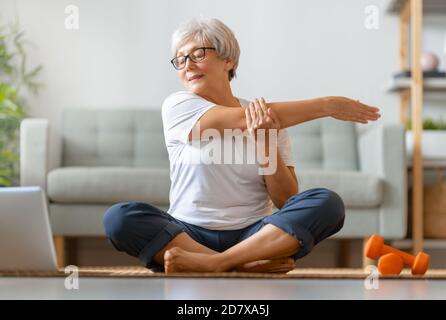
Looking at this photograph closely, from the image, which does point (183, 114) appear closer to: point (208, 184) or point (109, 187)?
point (208, 184)

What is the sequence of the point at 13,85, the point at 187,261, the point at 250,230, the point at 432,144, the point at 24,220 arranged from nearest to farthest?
the point at 24,220 < the point at 187,261 < the point at 250,230 < the point at 432,144 < the point at 13,85

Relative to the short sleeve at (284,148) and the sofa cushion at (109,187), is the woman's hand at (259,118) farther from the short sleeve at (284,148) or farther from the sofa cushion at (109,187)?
the sofa cushion at (109,187)

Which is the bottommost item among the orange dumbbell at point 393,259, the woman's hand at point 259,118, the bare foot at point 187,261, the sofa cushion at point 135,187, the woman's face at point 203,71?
the orange dumbbell at point 393,259

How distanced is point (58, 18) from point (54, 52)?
0.17 m

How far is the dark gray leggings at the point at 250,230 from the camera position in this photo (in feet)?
5.44

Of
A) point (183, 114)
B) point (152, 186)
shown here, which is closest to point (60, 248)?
point (152, 186)

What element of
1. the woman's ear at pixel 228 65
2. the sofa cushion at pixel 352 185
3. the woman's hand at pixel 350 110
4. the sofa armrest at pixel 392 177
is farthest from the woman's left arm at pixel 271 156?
the sofa armrest at pixel 392 177

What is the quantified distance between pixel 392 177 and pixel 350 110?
1.46 meters

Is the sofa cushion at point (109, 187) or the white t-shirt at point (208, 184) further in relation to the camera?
the sofa cushion at point (109, 187)

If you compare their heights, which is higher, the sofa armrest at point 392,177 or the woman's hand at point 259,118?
the woman's hand at point 259,118

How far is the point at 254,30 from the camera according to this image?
3.83 m

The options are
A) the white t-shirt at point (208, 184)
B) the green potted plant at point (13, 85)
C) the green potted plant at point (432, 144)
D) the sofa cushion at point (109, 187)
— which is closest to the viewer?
the white t-shirt at point (208, 184)

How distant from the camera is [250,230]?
5.73ft
